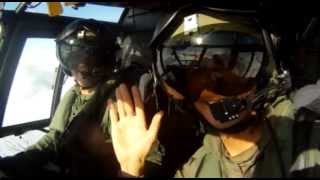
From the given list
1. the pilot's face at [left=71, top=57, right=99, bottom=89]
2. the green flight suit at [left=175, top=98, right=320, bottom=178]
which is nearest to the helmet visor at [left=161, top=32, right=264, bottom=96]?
the green flight suit at [left=175, top=98, right=320, bottom=178]

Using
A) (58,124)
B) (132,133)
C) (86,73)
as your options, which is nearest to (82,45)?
(86,73)

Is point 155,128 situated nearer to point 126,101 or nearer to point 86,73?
point 126,101

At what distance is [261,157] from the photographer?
167cm

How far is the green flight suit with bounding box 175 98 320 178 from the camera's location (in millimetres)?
1596

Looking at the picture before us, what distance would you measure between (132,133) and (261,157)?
0.52m

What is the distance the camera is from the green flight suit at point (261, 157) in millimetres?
1596

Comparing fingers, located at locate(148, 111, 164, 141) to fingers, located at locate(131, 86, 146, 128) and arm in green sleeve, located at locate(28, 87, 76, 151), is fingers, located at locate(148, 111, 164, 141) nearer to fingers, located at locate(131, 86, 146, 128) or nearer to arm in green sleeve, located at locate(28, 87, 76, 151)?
fingers, located at locate(131, 86, 146, 128)

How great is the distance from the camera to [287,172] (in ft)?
5.17

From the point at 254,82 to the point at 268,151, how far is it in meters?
0.28

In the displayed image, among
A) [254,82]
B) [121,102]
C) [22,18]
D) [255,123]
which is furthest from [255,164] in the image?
[22,18]

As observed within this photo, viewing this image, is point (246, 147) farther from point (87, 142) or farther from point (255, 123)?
point (87, 142)

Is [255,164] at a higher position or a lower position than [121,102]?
lower

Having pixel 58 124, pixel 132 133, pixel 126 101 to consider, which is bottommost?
pixel 58 124

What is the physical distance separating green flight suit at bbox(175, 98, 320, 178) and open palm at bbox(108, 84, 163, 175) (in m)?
0.17
